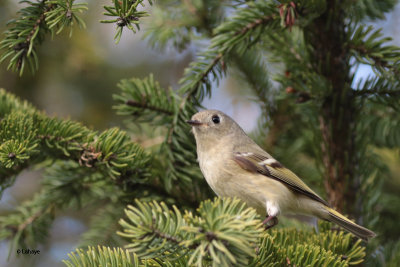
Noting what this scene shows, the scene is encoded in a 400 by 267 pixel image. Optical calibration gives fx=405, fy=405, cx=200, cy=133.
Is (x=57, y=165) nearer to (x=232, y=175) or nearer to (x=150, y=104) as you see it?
(x=150, y=104)

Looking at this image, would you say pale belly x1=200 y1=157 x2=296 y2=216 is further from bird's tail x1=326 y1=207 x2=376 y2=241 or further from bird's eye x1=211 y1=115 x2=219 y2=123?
bird's eye x1=211 y1=115 x2=219 y2=123

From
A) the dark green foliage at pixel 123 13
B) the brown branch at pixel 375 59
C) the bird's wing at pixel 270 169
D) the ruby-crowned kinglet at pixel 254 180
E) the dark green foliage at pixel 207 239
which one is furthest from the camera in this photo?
the bird's wing at pixel 270 169

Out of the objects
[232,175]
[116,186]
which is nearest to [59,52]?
[116,186]

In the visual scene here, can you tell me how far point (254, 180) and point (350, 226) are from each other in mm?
437

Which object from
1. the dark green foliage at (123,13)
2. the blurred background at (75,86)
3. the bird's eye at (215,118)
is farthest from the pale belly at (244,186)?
the blurred background at (75,86)

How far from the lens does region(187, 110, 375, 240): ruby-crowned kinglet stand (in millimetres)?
1748

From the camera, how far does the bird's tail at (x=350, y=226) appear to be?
5.34 ft

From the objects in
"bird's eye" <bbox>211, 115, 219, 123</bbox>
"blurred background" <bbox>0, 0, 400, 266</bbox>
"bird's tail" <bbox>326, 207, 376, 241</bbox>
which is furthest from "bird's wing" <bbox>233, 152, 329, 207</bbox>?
"blurred background" <bbox>0, 0, 400, 266</bbox>

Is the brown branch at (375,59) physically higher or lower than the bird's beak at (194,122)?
higher

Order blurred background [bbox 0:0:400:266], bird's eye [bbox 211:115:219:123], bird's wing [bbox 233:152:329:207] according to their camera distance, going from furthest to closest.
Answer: blurred background [bbox 0:0:400:266] < bird's eye [bbox 211:115:219:123] < bird's wing [bbox 233:152:329:207]

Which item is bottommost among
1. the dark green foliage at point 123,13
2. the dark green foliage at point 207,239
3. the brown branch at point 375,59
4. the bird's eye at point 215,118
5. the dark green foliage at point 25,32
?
the dark green foliage at point 207,239

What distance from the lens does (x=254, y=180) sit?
5.94ft

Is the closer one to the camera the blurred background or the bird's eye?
the bird's eye

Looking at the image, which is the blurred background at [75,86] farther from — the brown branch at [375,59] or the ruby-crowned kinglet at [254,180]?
the brown branch at [375,59]
